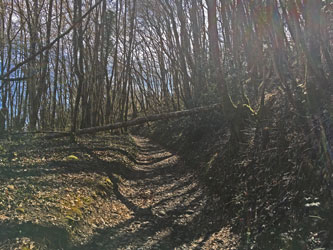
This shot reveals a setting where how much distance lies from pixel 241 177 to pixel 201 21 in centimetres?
1329

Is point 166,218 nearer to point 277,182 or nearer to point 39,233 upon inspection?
point 277,182

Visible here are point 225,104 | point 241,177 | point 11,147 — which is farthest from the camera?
point 11,147

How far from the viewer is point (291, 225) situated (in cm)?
334

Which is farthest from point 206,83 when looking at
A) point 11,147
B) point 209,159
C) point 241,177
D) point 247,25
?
point 11,147

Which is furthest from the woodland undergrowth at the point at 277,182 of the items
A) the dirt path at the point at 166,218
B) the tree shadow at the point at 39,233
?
the tree shadow at the point at 39,233

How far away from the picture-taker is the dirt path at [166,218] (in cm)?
411

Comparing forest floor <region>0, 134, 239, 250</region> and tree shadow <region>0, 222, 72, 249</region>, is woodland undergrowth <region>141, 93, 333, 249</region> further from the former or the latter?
tree shadow <region>0, 222, 72, 249</region>

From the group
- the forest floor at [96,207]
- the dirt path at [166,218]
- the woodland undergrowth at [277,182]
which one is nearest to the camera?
the woodland undergrowth at [277,182]

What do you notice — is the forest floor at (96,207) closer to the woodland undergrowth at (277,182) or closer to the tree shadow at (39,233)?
the tree shadow at (39,233)

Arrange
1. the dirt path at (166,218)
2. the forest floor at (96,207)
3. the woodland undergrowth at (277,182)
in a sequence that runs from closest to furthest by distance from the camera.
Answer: the woodland undergrowth at (277,182), the forest floor at (96,207), the dirt path at (166,218)

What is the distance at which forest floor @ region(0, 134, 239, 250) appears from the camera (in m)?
3.67

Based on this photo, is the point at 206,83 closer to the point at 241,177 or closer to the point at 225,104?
the point at 225,104

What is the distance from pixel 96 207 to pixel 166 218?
139 cm

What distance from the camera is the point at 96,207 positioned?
5.05m
